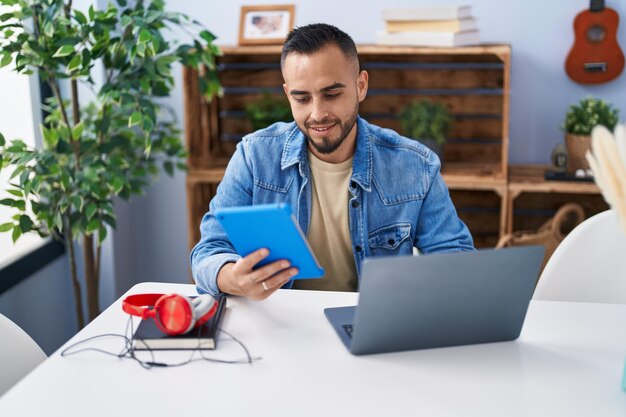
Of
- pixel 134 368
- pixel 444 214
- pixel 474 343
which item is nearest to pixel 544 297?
pixel 444 214

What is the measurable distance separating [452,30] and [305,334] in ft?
5.60

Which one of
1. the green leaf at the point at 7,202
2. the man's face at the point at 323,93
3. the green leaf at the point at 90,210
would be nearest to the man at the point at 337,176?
the man's face at the point at 323,93

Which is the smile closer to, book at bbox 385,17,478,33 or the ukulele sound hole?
book at bbox 385,17,478,33

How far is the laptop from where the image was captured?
1.16 meters

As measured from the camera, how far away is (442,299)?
121 centimetres

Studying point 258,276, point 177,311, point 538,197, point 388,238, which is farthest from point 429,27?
point 177,311

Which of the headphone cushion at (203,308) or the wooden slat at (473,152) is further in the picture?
the wooden slat at (473,152)

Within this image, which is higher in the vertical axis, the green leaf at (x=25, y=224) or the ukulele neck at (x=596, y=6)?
the ukulele neck at (x=596, y=6)

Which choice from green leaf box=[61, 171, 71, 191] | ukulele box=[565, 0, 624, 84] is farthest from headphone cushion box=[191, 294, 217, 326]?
ukulele box=[565, 0, 624, 84]

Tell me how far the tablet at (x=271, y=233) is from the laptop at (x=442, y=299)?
5.7 inches

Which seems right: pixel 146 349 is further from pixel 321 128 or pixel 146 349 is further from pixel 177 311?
pixel 321 128

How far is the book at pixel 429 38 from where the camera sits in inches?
106

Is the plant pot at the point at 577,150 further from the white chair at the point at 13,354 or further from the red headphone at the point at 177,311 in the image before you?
the white chair at the point at 13,354

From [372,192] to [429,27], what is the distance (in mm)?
1171
